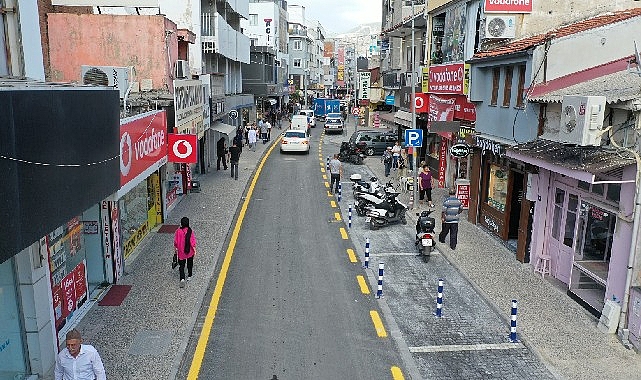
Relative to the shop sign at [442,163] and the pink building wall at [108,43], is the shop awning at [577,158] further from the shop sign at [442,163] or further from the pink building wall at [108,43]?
the pink building wall at [108,43]

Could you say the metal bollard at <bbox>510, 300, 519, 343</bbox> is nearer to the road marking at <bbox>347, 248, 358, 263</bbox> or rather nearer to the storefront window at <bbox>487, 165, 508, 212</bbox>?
the road marking at <bbox>347, 248, 358, 263</bbox>

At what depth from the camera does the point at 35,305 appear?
316 inches

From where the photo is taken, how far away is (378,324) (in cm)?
1057

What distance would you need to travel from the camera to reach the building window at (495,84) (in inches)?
631

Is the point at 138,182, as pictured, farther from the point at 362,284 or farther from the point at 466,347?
the point at 466,347

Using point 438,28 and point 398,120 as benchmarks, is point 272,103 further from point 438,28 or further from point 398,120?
point 438,28

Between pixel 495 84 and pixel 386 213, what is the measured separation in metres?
5.38

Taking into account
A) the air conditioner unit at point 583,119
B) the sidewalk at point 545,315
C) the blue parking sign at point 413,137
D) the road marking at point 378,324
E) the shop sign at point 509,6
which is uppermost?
the shop sign at point 509,6

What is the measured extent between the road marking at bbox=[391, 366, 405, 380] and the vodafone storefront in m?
6.26

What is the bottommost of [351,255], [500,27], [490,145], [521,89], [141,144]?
[351,255]

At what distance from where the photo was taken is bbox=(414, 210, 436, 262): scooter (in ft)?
46.5

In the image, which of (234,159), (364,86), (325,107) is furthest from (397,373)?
(325,107)

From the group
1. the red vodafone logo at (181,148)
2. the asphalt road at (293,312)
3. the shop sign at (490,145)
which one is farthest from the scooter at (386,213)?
the red vodafone logo at (181,148)

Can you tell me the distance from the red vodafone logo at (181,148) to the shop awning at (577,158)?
9.63 m
